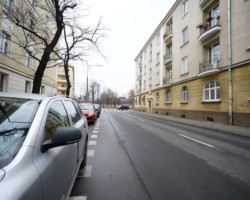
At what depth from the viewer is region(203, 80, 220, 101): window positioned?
40.9 ft

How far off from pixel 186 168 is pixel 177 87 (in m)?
16.2

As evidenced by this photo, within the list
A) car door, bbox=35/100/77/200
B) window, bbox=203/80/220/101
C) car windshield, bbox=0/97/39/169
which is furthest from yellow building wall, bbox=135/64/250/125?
car windshield, bbox=0/97/39/169

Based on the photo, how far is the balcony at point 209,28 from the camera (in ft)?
40.0

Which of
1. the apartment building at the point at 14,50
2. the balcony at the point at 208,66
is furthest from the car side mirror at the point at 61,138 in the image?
the balcony at the point at 208,66

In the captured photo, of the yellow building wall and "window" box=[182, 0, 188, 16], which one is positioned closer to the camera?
the yellow building wall

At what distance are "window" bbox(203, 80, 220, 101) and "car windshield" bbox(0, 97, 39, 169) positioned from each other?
561 inches

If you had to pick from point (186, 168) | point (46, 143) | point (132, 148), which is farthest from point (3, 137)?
point (132, 148)

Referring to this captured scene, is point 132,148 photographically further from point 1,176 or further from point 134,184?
point 1,176

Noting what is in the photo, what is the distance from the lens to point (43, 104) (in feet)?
5.33

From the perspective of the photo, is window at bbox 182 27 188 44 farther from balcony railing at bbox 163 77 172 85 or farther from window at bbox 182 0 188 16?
balcony railing at bbox 163 77 172 85

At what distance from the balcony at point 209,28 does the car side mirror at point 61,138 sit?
601 inches

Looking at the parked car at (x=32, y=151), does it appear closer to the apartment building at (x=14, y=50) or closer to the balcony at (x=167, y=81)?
the apartment building at (x=14, y=50)

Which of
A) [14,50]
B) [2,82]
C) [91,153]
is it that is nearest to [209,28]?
[91,153]

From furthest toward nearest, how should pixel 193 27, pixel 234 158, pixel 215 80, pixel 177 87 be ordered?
pixel 177 87
pixel 193 27
pixel 215 80
pixel 234 158
